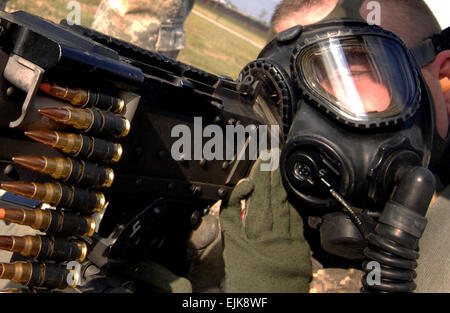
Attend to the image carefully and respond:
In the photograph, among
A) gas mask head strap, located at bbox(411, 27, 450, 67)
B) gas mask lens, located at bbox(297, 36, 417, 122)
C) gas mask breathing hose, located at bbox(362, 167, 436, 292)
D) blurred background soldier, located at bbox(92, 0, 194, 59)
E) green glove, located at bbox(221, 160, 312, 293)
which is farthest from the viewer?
blurred background soldier, located at bbox(92, 0, 194, 59)

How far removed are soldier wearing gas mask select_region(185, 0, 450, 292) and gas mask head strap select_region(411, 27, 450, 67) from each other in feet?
0.58

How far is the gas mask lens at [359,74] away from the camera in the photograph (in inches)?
98.8

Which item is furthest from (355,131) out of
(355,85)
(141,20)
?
(141,20)

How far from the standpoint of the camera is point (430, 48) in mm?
2980

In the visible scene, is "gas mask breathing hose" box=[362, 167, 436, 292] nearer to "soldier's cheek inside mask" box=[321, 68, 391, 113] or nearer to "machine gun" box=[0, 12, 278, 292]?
"soldier's cheek inside mask" box=[321, 68, 391, 113]

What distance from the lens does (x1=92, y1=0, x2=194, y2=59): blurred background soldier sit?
595 centimetres

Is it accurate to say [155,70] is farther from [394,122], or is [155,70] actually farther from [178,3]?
[178,3]

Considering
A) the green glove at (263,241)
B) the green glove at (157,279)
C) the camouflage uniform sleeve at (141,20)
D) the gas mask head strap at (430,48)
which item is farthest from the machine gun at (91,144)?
the camouflage uniform sleeve at (141,20)

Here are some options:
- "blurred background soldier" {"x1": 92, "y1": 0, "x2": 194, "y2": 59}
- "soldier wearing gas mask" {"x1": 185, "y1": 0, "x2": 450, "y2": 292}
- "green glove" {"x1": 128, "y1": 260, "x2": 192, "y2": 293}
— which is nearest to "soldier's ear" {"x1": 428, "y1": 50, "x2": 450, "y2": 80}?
"soldier wearing gas mask" {"x1": 185, "y1": 0, "x2": 450, "y2": 292}

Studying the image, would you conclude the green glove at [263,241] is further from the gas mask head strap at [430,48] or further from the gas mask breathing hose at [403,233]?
the gas mask head strap at [430,48]

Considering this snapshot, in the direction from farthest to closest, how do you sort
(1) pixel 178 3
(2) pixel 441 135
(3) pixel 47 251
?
(1) pixel 178 3
(2) pixel 441 135
(3) pixel 47 251

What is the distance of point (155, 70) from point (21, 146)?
681 mm
